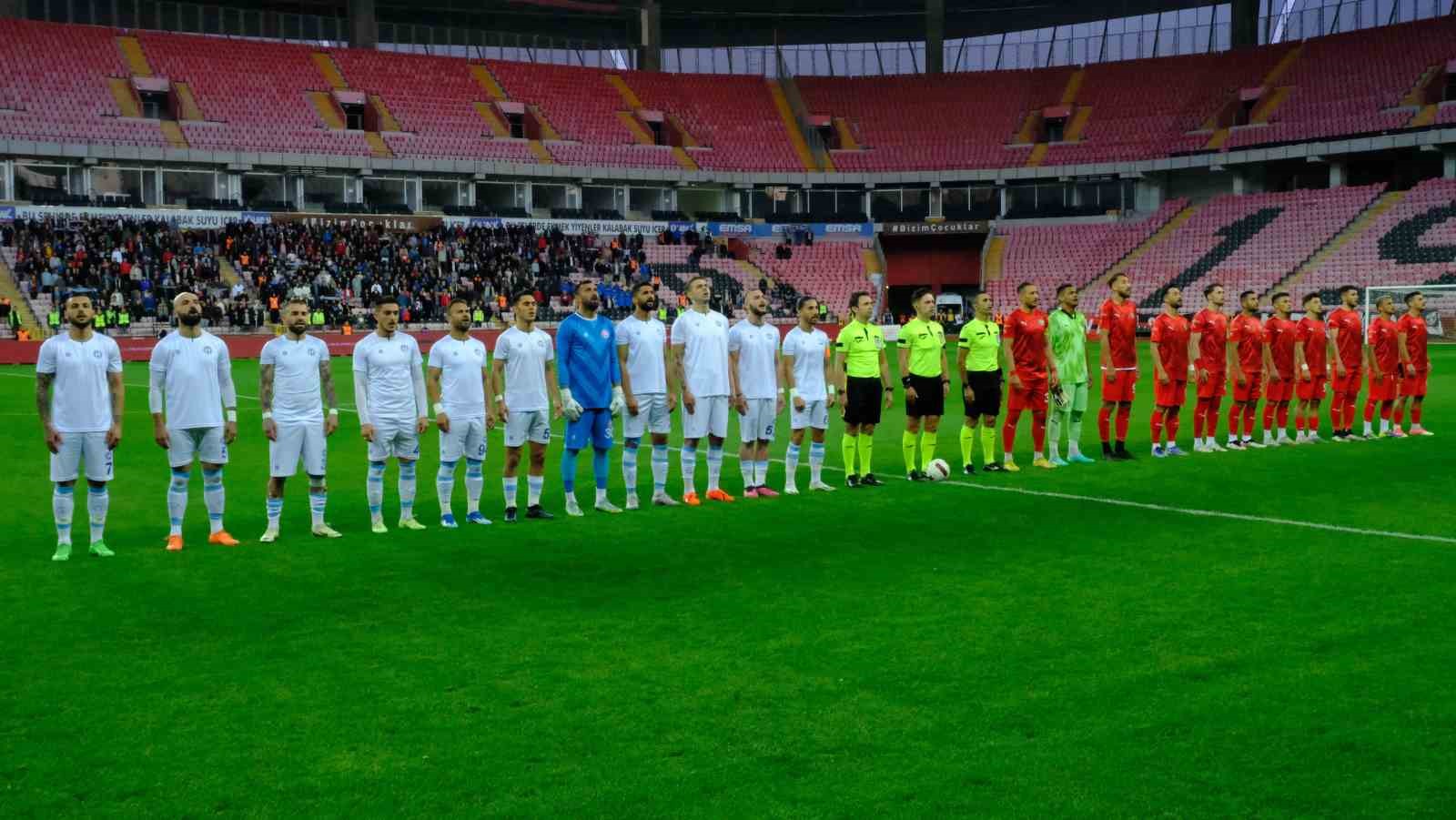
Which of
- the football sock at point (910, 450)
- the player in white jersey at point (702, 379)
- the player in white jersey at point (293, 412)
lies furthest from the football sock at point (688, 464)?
the player in white jersey at point (293, 412)

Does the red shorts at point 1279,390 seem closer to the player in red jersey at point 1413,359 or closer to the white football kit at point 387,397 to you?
the player in red jersey at point 1413,359

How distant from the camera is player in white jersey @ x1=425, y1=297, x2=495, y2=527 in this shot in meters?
12.3

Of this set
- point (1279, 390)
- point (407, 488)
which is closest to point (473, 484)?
point (407, 488)

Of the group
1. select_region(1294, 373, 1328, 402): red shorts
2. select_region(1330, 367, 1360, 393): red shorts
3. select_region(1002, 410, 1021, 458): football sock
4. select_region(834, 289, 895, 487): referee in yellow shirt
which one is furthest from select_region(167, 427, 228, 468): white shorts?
select_region(1330, 367, 1360, 393): red shorts

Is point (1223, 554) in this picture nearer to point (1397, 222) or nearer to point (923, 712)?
point (923, 712)

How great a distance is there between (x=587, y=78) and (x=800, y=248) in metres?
14.7

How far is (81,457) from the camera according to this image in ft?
36.0

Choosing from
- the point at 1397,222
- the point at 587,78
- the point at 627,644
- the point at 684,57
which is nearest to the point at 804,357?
the point at 627,644

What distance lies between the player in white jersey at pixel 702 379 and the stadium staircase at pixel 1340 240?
145 ft

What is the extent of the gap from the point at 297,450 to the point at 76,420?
173 cm

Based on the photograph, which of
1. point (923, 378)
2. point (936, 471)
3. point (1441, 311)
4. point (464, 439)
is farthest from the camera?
point (1441, 311)

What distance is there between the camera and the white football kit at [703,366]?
44.7ft

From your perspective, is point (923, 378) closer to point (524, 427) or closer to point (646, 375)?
point (646, 375)

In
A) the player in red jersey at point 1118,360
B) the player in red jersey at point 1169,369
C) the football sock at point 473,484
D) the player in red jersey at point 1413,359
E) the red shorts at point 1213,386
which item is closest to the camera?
the football sock at point 473,484
